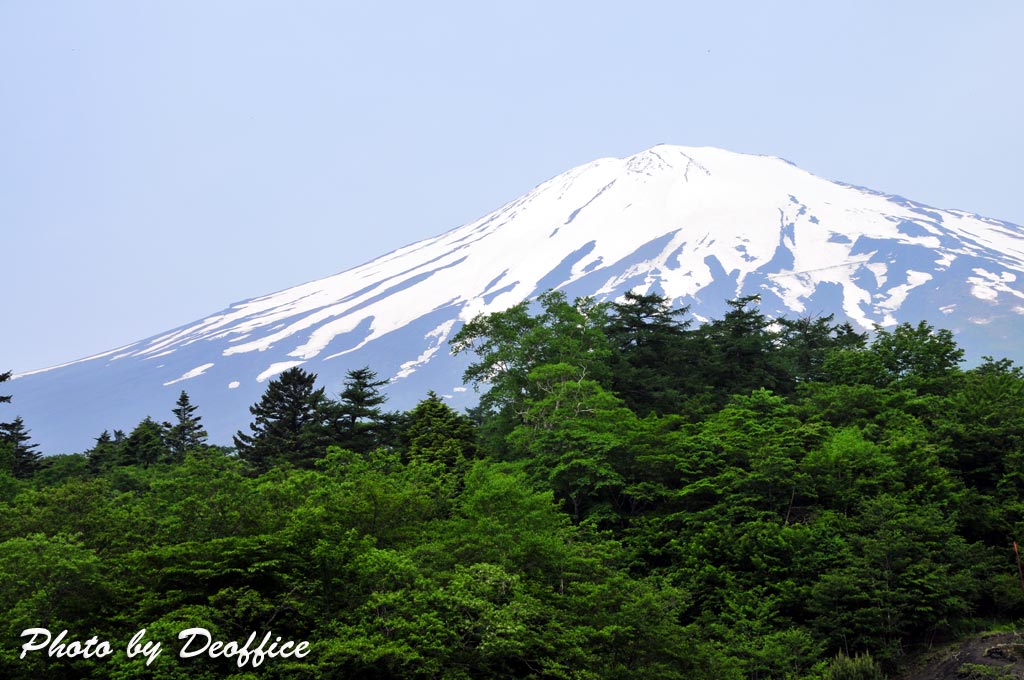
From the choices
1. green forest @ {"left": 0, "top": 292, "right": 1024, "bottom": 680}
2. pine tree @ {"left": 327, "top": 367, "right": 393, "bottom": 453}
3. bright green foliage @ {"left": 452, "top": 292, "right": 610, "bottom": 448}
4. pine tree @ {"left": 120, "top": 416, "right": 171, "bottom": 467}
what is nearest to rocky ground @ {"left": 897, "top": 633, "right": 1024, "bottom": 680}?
green forest @ {"left": 0, "top": 292, "right": 1024, "bottom": 680}

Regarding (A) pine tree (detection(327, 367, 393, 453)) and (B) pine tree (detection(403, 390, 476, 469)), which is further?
(A) pine tree (detection(327, 367, 393, 453))

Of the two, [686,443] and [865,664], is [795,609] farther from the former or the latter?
[686,443]

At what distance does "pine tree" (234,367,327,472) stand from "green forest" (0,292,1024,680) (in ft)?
0.75

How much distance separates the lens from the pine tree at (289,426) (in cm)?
3450

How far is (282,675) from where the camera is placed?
1299cm

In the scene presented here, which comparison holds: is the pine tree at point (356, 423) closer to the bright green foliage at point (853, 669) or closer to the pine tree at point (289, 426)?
the pine tree at point (289, 426)

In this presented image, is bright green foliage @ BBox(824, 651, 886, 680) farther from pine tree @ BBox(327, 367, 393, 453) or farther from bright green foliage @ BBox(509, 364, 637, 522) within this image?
pine tree @ BBox(327, 367, 393, 453)

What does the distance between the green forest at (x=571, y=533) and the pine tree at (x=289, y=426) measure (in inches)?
9.0

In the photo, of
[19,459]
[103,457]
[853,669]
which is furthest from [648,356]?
[19,459]

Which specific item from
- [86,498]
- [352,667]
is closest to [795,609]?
[352,667]

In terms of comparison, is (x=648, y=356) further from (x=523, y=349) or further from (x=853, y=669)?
(x=853, y=669)

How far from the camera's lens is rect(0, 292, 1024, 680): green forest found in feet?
46.2

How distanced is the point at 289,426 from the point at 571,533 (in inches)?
865

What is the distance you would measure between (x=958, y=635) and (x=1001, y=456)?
6.78 meters
